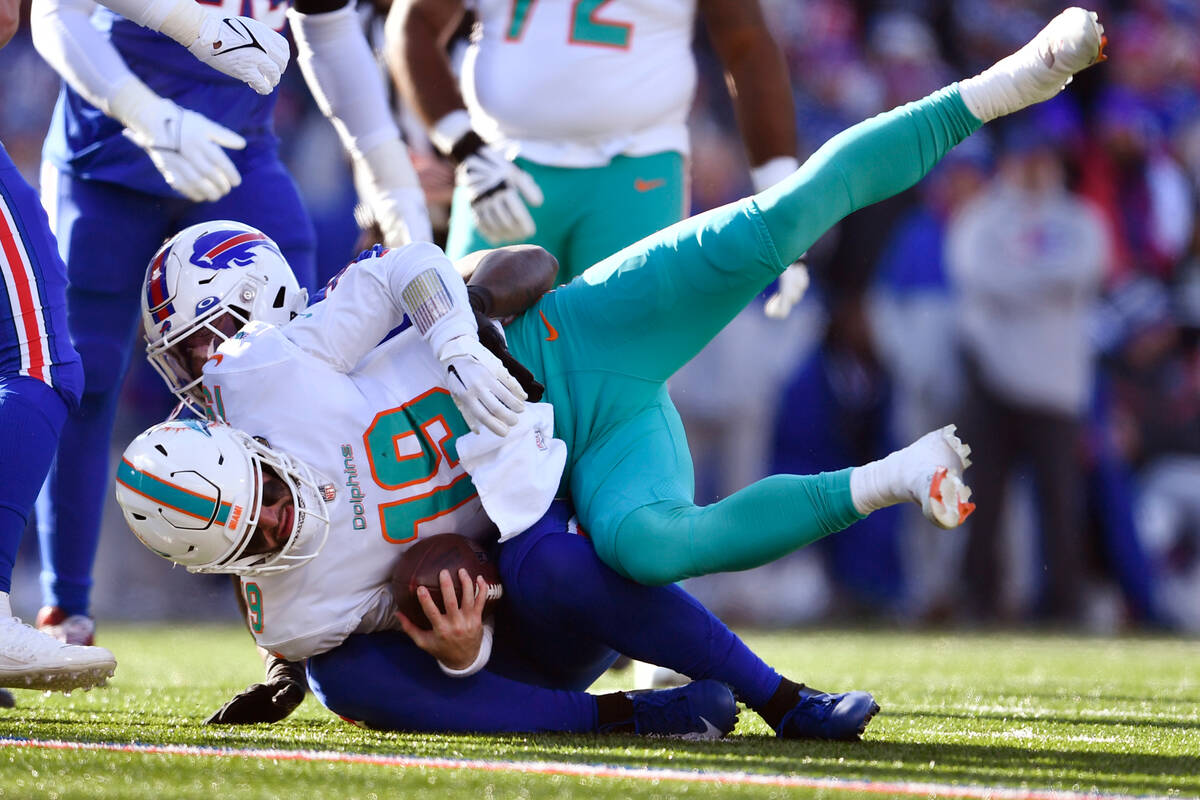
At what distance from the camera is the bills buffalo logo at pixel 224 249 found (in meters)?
2.96

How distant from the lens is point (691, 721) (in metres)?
2.66

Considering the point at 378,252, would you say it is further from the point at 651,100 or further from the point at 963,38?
the point at 963,38

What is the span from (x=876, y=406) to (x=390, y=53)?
3728 mm

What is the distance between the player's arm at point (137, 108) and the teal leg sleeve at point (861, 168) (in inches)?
45.2

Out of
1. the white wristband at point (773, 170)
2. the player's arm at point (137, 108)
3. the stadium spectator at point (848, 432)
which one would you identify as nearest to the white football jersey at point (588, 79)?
the white wristband at point (773, 170)

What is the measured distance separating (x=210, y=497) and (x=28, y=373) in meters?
0.53

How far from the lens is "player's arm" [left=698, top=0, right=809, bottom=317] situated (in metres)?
4.09

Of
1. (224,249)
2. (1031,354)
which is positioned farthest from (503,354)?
(1031,354)

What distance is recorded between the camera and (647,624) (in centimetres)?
259

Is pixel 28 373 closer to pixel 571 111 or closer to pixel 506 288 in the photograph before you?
pixel 506 288

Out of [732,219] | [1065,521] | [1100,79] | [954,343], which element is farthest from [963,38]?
[732,219]

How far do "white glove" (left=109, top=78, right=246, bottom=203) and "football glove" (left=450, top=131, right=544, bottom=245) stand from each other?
0.71 meters

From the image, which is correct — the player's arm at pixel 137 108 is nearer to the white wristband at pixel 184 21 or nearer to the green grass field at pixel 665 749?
the white wristband at pixel 184 21

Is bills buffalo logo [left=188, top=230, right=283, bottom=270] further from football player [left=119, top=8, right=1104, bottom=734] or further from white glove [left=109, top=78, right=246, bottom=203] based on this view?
white glove [left=109, top=78, right=246, bottom=203]
